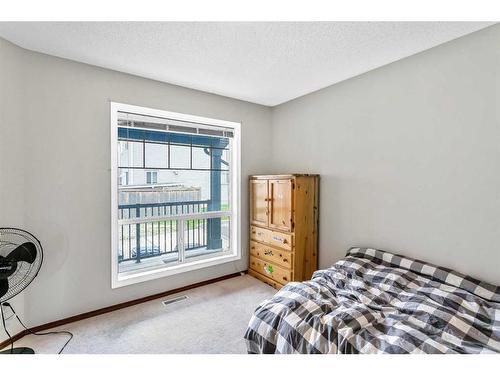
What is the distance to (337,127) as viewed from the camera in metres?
2.71

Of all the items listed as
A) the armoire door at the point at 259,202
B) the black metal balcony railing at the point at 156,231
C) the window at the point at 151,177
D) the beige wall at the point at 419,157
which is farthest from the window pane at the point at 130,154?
the beige wall at the point at 419,157

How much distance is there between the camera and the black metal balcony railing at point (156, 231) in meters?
2.65

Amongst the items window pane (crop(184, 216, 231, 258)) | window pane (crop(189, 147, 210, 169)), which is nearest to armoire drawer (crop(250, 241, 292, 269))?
window pane (crop(184, 216, 231, 258))

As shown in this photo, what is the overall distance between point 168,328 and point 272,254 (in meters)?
1.39

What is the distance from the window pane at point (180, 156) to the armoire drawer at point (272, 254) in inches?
55.4

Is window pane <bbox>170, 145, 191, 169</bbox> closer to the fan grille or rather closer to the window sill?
the window sill

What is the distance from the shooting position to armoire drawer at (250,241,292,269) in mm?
2772

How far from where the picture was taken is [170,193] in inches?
114

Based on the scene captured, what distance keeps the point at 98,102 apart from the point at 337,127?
250 centimetres

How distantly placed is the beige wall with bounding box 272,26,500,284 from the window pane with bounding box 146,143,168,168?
6.01ft

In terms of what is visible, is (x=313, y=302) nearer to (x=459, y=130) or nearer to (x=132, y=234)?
(x=459, y=130)

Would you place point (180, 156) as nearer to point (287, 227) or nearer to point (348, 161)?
point (287, 227)

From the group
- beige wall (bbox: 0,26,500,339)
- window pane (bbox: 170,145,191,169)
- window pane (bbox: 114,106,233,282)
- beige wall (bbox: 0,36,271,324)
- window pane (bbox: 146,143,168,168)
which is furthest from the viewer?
window pane (bbox: 170,145,191,169)

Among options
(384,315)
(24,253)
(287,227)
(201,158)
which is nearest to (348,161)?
(287,227)
